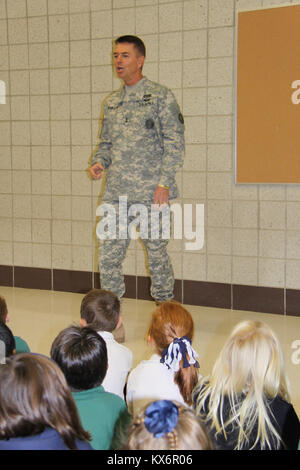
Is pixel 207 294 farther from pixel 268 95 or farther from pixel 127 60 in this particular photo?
pixel 127 60

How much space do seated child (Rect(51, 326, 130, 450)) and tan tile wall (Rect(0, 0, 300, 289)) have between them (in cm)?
271

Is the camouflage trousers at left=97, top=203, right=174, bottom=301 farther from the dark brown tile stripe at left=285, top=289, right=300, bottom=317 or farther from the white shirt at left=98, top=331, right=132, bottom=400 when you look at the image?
the white shirt at left=98, top=331, right=132, bottom=400

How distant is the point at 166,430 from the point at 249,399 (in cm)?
54

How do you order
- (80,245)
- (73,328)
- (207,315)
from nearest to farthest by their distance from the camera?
(73,328), (207,315), (80,245)

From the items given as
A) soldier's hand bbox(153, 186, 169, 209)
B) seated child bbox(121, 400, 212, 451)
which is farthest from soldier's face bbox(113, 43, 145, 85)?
seated child bbox(121, 400, 212, 451)

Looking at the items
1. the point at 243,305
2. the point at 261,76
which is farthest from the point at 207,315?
the point at 261,76

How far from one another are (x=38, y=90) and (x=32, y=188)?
0.83m

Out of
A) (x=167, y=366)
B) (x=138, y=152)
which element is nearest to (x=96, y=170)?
(x=138, y=152)

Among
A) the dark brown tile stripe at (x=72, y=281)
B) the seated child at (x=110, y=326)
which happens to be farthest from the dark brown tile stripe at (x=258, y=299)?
the seated child at (x=110, y=326)

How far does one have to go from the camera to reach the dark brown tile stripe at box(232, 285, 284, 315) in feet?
13.7

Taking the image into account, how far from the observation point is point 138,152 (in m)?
3.61
